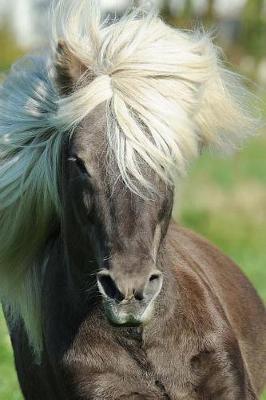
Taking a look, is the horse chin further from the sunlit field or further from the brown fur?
the sunlit field

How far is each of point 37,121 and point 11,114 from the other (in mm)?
206

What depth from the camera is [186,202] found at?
744 inches

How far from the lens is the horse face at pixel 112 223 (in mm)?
4273

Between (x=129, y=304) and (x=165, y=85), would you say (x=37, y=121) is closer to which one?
(x=165, y=85)

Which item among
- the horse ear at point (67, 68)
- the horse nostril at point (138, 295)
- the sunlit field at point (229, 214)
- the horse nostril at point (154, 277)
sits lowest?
the sunlit field at point (229, 214)

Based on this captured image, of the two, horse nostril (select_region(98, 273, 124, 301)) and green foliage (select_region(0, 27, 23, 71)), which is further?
green foliage (select_region(0, 27, 23, 71))

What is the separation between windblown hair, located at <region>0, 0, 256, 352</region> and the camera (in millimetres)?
4590

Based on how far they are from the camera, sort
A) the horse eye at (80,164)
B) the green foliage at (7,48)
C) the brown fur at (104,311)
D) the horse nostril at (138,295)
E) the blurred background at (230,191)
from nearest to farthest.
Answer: the horse nostril at (138,295) < the brown fur at (104,311) < the horse eye at (80,164) < the blurred background at (230,191) < the green foliage at (7,48)

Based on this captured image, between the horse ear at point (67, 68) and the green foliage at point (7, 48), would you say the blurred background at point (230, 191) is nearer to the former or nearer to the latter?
the horse ear at point (67, 68)

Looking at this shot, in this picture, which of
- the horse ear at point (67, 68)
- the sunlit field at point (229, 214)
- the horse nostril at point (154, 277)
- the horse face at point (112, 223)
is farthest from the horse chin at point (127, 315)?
the sunlit field at point (229, 214)

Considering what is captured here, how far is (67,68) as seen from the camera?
4.88 m

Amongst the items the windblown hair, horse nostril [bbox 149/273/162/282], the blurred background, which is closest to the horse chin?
horse nostril [bbox 149/273/162/282]

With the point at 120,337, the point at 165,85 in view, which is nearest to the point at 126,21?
the point at 165,85

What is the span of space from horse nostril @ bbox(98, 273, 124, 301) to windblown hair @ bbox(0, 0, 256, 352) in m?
0.39
